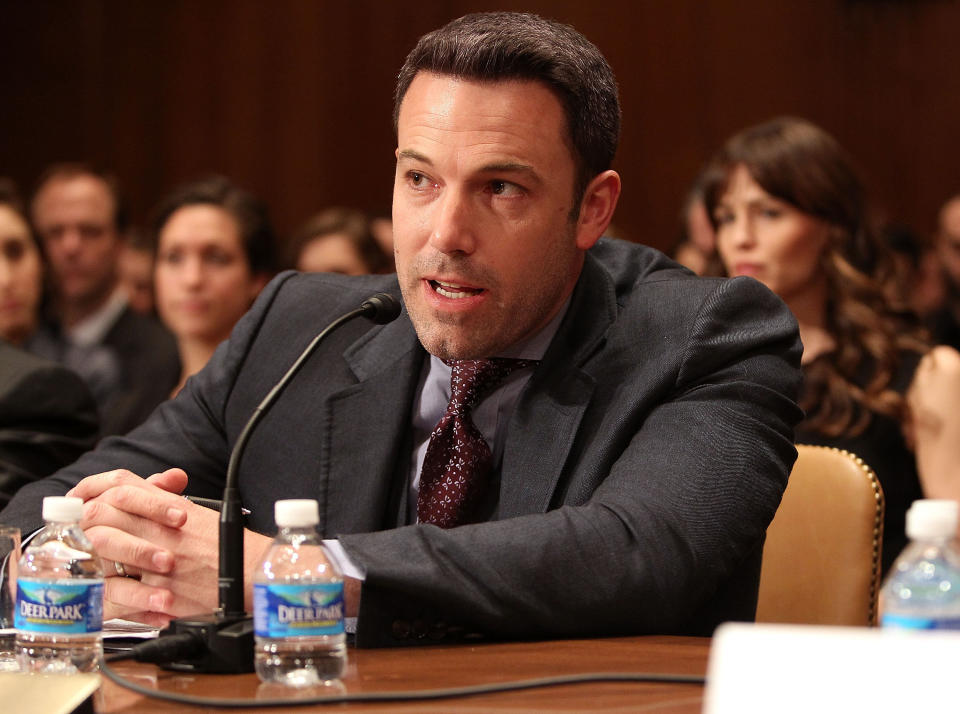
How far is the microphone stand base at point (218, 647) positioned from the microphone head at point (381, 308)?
18.1 inches

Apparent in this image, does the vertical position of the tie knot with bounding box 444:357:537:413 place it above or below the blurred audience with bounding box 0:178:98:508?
above

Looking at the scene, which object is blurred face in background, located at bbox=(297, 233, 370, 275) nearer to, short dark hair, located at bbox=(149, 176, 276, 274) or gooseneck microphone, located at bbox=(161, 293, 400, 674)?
short dark hair, located at bbox=(149, 176, 276, 274)

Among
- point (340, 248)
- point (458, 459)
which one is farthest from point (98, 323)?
point (458, 459)

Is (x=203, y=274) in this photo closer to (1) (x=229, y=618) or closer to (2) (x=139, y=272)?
(2) (x=139, y=272)

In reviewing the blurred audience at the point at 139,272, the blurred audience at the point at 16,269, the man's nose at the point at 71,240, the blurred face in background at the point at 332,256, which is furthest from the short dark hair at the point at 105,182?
the blurred audience at the point at 16,269

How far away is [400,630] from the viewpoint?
4.77 ft

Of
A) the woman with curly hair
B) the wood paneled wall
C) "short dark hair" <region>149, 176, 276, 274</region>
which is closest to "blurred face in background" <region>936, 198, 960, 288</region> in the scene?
the wood paneled wall

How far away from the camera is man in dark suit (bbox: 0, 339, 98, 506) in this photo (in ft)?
8.72

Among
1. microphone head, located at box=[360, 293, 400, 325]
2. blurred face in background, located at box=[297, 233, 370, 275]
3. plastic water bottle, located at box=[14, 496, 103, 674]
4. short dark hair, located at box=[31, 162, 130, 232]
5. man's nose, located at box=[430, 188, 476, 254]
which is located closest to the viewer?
plastic water bottle, located at box=[14, 496, 103, 674]

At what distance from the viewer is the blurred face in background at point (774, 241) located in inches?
136

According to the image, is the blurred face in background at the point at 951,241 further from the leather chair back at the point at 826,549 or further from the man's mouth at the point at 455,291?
the man's mouth at the point at 455,291

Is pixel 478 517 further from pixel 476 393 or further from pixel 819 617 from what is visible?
pixel 819 617

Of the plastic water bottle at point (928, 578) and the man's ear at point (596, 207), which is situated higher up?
the man's ear at point (596, 207)

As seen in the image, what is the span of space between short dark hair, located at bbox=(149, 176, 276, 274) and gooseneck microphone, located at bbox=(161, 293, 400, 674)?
291 cm
